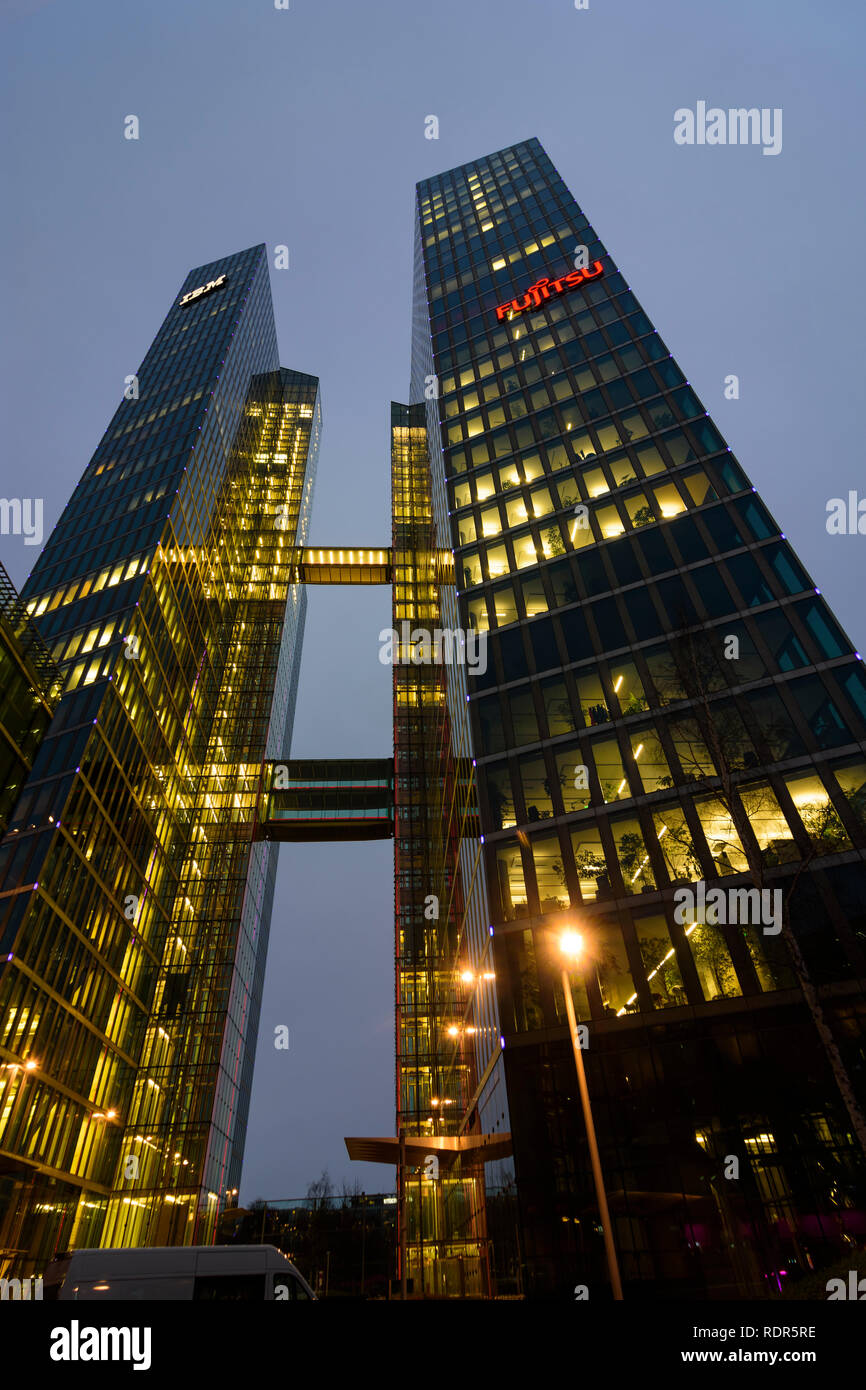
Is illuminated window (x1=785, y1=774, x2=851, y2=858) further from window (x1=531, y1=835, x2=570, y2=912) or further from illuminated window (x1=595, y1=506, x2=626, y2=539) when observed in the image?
illuminated window (x1=595, y1=506, x2=626, y2=539)

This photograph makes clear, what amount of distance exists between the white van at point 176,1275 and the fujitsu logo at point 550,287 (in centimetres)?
5568

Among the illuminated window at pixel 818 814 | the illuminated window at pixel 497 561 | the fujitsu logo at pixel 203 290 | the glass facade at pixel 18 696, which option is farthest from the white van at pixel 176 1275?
the fujitsu logo at pixel 203 290

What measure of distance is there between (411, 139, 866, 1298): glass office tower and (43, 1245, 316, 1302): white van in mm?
11104

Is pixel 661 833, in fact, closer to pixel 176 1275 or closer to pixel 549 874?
pixel 549 874

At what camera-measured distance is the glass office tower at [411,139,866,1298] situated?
71.1 ft

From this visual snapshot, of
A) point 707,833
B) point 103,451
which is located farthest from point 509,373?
point 103,451

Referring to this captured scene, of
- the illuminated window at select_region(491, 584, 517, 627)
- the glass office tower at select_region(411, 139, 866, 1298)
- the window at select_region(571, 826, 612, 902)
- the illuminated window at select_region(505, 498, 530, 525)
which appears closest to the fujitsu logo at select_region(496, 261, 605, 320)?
the glass office tower at select_region(411, 139, 866, 1298)

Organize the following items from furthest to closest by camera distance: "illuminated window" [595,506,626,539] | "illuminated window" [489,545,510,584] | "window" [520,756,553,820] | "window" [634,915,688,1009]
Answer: "illuminated window" [489,545,510,584]
"illuminated window" [595,506,626,539]
"window" [520,756,553,820]
"window" [634,915,688,1009]

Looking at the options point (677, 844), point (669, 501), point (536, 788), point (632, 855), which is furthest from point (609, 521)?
point (632, 855)

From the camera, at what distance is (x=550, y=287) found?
53.3 m

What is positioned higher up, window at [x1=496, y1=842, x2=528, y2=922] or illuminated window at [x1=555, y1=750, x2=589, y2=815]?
illuminated window at [x1=555, y1=750, x2=589, y2=815]

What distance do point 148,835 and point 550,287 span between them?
163ft

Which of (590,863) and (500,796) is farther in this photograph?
(500,796)

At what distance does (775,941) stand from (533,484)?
26958 millimetres
